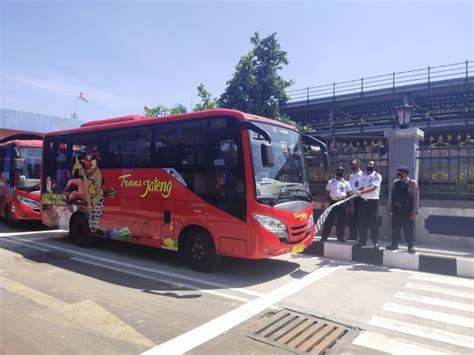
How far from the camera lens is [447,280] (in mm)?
6762

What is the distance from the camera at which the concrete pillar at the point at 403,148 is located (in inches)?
386

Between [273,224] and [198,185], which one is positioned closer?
[273,224]

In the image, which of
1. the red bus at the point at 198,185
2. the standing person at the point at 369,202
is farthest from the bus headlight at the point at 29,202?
the standing person at the point at 369,202

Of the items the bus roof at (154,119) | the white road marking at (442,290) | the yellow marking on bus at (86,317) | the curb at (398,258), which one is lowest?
the yellow marking on bus at (86,317)

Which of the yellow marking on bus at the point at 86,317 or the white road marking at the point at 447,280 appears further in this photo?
the white road marking at the point at 447,280

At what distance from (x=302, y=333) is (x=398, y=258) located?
4.35 m

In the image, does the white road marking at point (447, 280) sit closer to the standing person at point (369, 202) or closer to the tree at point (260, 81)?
the standing person at point (369, 202)

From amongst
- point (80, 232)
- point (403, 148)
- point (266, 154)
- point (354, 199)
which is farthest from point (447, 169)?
point (80, 232)

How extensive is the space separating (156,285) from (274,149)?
10.3ft

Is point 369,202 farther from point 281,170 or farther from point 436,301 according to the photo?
point 436,301

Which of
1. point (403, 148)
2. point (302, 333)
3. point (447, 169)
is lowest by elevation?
point (302, 333)

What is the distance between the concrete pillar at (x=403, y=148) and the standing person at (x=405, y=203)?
1.70 metres

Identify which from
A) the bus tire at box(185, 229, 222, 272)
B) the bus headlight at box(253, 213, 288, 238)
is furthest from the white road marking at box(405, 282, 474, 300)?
the bus tire at box(185, 229, 222, 272)

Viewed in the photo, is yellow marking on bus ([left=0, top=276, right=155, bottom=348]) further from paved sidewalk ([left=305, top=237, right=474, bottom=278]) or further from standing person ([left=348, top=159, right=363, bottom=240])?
standing person ([left=348, top=159, right=363, bottom=240])
